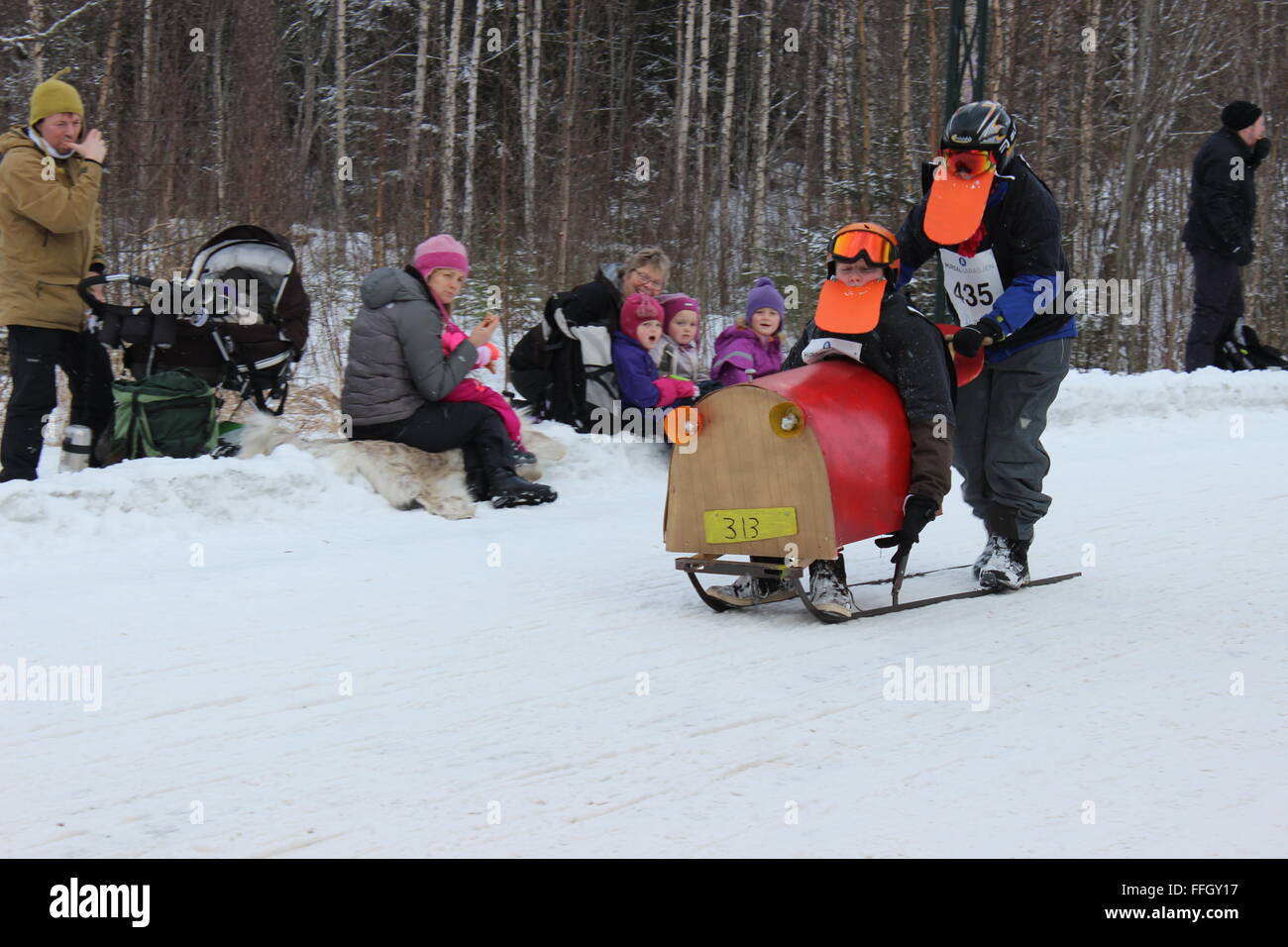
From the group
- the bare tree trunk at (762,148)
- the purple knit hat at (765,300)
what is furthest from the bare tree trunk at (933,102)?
the purple knit hat at (765,300)

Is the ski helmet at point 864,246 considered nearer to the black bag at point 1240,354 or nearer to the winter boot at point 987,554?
the winter boot at point 987,554

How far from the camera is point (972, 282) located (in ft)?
A: 18.5

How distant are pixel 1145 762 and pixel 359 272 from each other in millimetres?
10914

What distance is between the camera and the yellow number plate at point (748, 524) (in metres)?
4.92

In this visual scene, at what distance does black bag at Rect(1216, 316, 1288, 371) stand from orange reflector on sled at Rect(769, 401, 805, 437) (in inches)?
375

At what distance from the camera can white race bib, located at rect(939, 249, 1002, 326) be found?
5.58m

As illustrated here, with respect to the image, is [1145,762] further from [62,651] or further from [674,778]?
[62,651]

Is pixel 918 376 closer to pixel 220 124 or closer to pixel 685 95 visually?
pixel 220 124

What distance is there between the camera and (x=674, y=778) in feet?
11.1

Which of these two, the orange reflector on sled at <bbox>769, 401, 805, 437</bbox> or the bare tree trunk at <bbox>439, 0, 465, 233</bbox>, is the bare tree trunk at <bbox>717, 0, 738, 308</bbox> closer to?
the bare tree trunk at <bbox>439, 0, 465, 233</bbox>

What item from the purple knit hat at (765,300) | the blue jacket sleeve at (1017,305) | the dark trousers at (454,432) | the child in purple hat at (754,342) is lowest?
the dark trousers at (454,432)

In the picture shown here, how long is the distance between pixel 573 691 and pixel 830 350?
73.9 inches

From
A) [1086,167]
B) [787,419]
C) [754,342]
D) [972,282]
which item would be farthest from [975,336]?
[1086,167]

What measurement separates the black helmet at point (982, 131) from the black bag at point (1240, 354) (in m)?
8.55
